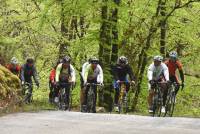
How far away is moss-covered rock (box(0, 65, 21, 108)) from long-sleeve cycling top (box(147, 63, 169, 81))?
14.1 ft

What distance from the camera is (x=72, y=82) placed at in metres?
18.4

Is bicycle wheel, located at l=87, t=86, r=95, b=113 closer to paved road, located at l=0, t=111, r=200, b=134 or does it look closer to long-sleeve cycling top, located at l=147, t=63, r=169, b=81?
long-sleeve cycling top, located at l=147, t=63, r=169, b=81

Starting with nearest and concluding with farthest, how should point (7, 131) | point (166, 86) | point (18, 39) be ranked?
point (7, 131)
point (166, 86)
point (18, 39)

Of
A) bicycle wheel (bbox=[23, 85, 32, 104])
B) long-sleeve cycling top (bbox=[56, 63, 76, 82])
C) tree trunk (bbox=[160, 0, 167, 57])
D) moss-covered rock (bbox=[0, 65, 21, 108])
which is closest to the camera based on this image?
moss-covered rock (bbox=[0, 65, 21, 108])

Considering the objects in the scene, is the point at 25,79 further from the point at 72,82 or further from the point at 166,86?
the point at 166,86

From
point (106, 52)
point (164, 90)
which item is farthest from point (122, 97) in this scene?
point (106, 52)

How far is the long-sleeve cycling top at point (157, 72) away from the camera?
16919mm

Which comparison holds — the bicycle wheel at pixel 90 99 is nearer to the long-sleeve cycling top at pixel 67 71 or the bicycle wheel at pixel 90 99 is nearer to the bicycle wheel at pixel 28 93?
the long-sleeve cycling top at pixel 67 71

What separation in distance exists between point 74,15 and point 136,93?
551cm

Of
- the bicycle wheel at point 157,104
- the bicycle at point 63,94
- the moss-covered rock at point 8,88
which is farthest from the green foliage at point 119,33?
the bicycle wheel at point 157,104

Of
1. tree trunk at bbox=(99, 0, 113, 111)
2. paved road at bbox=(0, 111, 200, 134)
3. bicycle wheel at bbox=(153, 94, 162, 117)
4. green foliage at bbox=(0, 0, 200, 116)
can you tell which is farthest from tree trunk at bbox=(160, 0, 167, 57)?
paved road at bbox=(0, 111, 200, 134)

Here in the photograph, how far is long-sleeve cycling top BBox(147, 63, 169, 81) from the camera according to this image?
16919 millimetres

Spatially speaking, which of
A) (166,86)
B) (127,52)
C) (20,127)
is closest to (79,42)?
(127,52)

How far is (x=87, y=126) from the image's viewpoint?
11.1 metres
